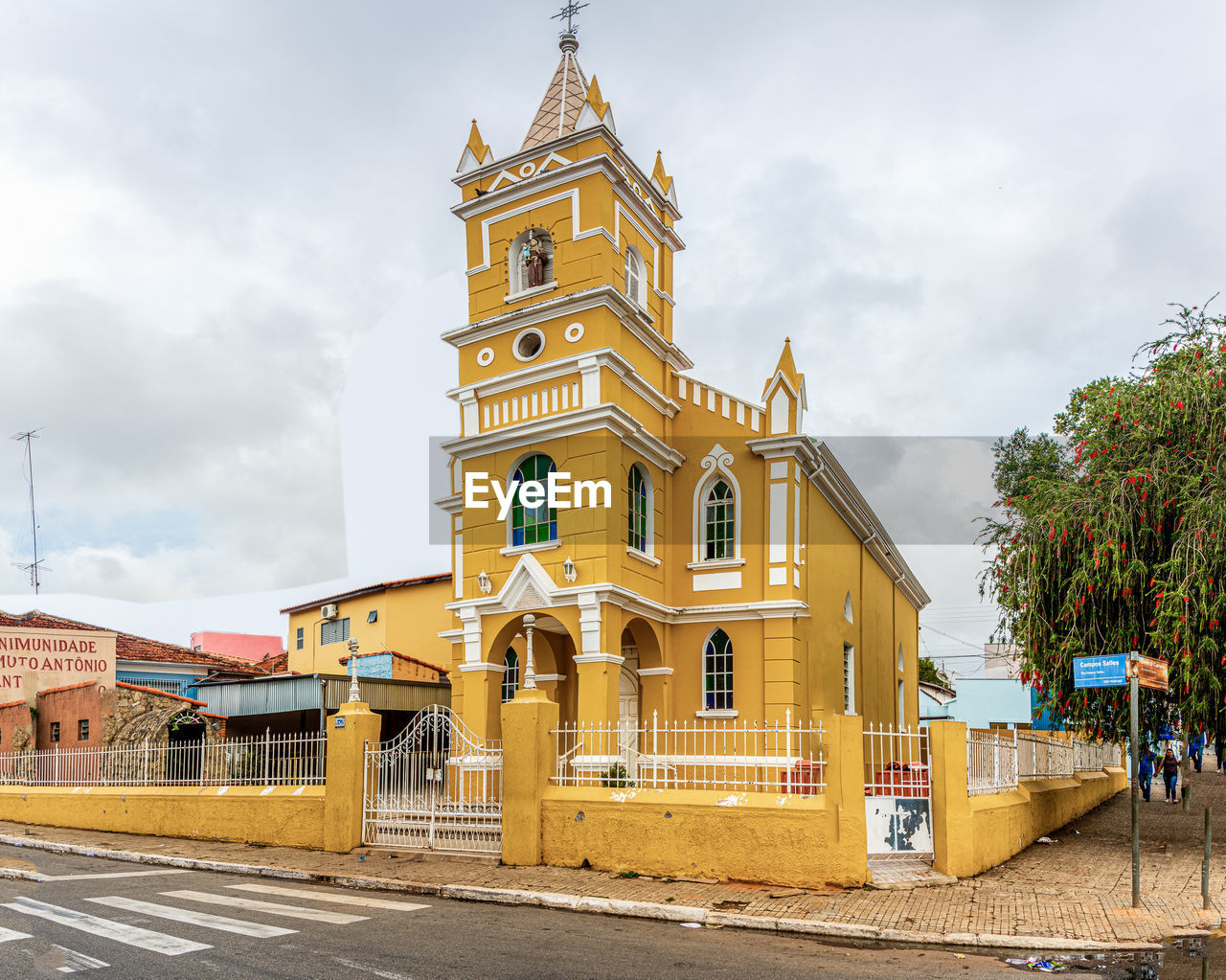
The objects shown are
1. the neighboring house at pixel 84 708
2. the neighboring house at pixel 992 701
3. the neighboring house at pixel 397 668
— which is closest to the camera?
the neighboring house at pixel 84 708

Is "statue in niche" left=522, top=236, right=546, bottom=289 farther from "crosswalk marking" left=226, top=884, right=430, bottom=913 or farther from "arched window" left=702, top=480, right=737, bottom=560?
"crosswalk marking" left=226, top=884, right=430, bottom=913

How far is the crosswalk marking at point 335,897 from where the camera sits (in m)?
10.9

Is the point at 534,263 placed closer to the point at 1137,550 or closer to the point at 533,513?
the point at 533,513

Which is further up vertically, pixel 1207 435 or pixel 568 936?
pixel 1207 435

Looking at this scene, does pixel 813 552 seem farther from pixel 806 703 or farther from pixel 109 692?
pixel 109 692

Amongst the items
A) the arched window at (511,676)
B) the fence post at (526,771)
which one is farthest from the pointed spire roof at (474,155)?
the fence post at (526,771)

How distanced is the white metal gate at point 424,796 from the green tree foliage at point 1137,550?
28.5ft

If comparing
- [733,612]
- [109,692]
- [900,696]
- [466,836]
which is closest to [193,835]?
[466,836]

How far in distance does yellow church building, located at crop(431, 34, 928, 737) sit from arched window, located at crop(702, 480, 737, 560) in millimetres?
42

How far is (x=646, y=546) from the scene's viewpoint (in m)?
19.9

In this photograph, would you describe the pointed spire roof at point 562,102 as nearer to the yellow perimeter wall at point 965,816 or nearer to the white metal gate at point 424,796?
the white metal gate at point 424,796

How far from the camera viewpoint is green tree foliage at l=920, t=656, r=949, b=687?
68.6m

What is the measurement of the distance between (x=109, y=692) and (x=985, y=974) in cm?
2129

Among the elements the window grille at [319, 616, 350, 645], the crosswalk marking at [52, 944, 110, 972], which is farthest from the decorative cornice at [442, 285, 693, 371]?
the window grille at [319, 616, 350, 645]
